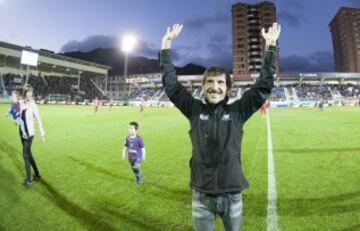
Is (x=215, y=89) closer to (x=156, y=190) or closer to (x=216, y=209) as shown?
A: (x=216, y=209)

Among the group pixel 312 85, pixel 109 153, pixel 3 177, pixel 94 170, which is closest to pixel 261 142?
pixel 109 153

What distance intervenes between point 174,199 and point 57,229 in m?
2.53

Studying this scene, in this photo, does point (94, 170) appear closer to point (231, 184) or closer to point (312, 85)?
point (231, 184)

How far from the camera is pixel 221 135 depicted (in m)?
3.27

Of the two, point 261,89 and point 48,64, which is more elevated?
point 48,64

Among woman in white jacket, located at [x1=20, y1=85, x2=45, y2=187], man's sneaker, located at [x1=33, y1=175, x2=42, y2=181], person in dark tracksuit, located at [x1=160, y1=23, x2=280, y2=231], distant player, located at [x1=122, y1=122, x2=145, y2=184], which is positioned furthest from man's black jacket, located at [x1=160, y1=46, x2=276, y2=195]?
man's sneaker, located at [x1=33, y1=175, x2=42, y2=181]

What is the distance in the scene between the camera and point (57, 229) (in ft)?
18.4

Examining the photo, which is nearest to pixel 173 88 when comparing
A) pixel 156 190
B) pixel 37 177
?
pixel 156 190

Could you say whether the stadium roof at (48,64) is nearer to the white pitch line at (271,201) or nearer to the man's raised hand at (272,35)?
the white pitch line at (271,201)

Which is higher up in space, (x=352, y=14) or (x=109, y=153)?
(x=352, y=14)

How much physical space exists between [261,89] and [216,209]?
4.47ft

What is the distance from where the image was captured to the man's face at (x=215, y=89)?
3.35 m

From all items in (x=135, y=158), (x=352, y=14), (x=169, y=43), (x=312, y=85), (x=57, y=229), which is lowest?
(x=57, y=229)

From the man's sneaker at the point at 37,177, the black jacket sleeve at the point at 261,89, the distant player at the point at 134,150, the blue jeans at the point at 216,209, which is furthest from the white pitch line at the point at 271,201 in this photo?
the man's sneaker at the point at 37,177
